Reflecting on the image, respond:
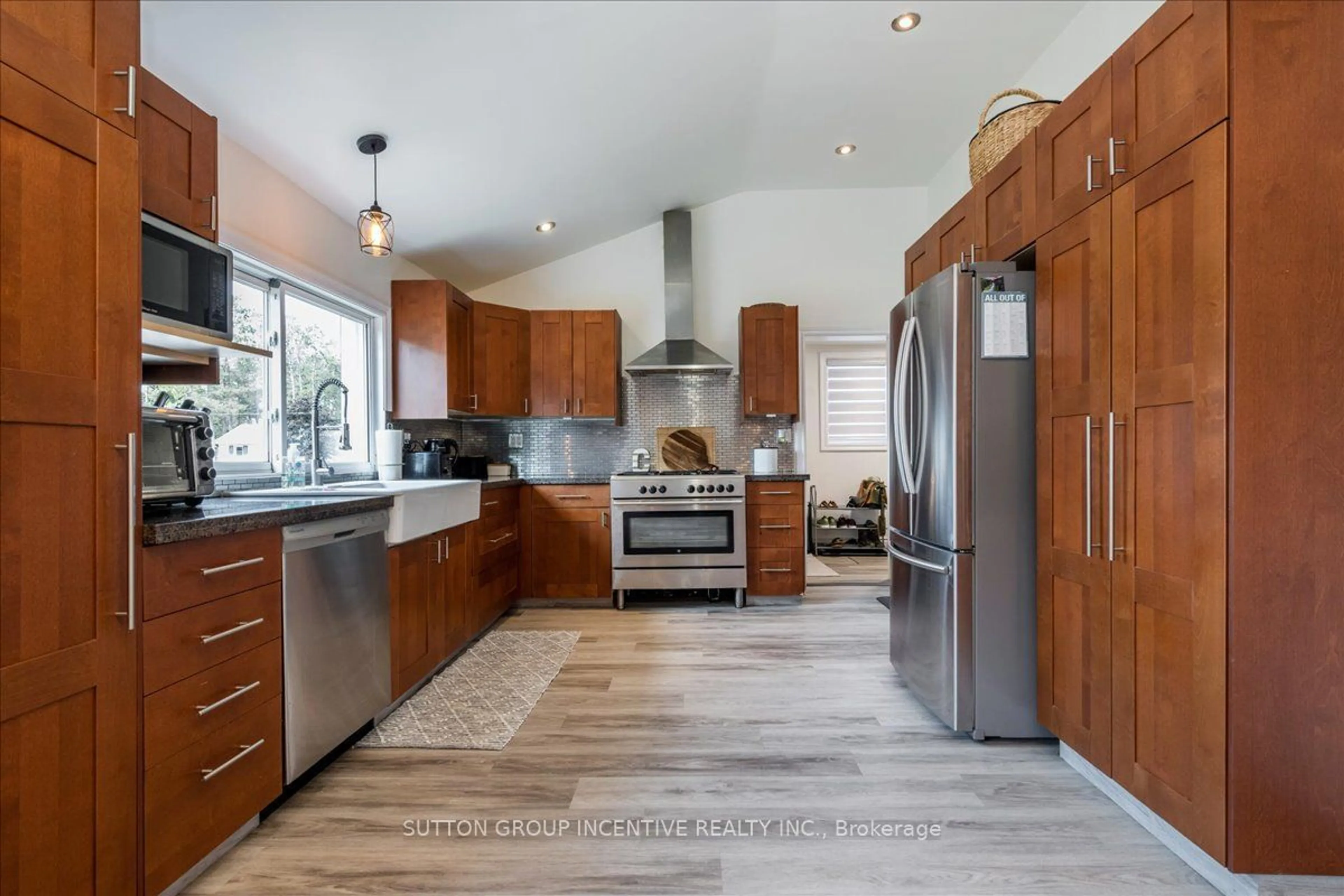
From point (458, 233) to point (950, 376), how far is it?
3091mm

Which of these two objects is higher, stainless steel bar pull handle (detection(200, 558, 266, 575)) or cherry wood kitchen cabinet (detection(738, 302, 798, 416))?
cherry wood kitchen cabinet (detection(738, 302, 798, 416))

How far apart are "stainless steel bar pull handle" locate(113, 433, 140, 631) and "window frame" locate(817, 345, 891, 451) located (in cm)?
614

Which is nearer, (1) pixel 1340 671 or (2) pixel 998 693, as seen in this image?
(1) pixel 1340 671

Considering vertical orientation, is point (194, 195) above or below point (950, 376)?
above

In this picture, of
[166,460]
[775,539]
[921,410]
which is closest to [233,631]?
[166,460]

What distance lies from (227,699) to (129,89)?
141 centimetres

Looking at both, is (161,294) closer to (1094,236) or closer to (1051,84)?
(1094,236)

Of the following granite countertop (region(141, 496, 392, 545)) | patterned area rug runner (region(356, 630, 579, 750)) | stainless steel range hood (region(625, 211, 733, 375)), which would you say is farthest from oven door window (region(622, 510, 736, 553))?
granite countertop (region(141, 496, 392, 545))

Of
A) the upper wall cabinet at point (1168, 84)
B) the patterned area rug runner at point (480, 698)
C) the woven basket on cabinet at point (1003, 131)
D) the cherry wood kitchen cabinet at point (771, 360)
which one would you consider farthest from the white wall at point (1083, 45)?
the patterned area rug runner at point (480, 698)

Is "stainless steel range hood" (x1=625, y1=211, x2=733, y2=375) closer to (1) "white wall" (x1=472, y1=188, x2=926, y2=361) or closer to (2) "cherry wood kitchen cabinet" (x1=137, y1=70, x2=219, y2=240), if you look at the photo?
(1) "white wall" (x1=472, y1=188, x2=926, y2=361)

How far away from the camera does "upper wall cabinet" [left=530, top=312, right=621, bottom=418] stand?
4.35 m

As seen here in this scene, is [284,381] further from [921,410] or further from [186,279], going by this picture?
[921,410]

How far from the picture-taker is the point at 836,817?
167 centimetres

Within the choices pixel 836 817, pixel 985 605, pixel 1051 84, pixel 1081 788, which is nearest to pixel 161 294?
pixel 836 817
